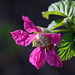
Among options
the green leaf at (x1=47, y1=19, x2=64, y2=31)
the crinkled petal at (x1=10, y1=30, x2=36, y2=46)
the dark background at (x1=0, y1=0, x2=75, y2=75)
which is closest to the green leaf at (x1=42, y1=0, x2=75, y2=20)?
the green leaf at (x1=47, y1=19, x2=64, y2=31)

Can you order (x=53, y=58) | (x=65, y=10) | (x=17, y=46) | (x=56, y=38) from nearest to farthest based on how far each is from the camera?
(x=56, y=38), (x=53, y=58), (x=65, y=10), (x=17, y=46)

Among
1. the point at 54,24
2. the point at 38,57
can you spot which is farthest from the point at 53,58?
the point at 54,24

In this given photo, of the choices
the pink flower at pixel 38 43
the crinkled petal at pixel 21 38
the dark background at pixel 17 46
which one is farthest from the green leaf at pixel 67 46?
the dark background at pixel 17 46

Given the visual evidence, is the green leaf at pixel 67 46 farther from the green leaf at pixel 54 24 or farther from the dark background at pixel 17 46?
the dark background at pixel 17 46

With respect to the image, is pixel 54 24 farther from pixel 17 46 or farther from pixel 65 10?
pixel 17 46

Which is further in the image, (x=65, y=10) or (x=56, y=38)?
(x=65, y=10)

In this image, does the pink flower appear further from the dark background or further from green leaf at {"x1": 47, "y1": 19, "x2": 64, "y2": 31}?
the dark background
